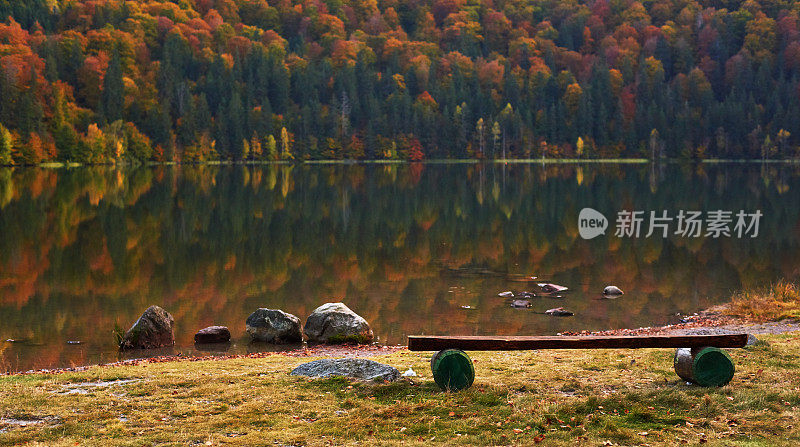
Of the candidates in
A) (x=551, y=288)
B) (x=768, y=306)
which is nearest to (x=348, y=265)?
(x=551, y=288)

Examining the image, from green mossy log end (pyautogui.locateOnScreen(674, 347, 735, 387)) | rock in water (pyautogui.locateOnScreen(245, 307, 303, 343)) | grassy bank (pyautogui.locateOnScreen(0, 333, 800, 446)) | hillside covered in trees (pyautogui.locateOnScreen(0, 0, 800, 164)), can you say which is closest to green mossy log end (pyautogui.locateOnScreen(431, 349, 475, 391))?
grassy bank (pyautogui.locateOnScreen(0, 333, 800, 446))

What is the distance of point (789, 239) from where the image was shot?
3609cm

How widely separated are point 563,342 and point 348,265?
19.4 metres

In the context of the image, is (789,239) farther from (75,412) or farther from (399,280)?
(75,412)

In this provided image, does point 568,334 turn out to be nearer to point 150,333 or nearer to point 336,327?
point 336,327

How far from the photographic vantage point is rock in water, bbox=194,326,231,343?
57.5 feet

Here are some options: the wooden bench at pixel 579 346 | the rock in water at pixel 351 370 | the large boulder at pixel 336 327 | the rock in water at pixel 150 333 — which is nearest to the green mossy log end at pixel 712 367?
the wooden bench at pixel 579 346

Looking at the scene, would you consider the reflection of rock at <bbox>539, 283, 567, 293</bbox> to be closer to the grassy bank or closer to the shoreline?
the shoreline

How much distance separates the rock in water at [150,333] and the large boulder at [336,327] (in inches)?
116

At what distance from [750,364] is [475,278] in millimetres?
15112

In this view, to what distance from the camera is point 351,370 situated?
10.5 meters

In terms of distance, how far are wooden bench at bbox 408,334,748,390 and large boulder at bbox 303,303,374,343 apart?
7401mm

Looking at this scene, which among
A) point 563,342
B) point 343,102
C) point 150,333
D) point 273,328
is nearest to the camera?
point 563,342

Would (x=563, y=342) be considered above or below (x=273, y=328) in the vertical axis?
above
